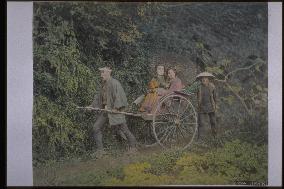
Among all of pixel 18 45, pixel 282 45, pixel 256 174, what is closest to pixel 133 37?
pixel 18 45

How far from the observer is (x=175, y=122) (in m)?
6.20

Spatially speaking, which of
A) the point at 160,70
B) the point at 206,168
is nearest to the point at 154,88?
the point at 160,70

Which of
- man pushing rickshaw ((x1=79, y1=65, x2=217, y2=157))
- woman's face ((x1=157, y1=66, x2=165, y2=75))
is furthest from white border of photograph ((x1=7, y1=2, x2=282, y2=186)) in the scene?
woman's face ((x1=157, y1=66, x2=165, y2=75))

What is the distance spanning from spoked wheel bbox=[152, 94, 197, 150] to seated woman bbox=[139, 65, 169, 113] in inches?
3.7

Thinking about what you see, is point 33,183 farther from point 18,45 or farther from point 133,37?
point 133,37

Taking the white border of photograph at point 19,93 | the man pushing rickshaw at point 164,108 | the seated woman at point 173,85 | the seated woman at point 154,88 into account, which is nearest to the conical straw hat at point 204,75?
the man pushing rickshaw at point 164,108

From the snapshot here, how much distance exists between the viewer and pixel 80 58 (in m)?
6.17

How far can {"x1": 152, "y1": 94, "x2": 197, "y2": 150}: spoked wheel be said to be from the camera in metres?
6.19

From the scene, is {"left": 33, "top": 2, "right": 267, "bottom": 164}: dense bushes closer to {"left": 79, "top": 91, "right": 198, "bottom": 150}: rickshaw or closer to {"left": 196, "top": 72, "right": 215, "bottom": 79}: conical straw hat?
{"left": 196, "top": 72, "right": 215, "bottom": 79}: conical straw hat

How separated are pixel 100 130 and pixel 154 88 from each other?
3.12 feet

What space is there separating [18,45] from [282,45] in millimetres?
3631

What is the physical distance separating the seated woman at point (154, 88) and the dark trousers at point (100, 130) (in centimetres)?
36

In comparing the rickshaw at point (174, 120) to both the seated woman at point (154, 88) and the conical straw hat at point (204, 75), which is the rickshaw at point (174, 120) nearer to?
the seated woman at point (154, 88)

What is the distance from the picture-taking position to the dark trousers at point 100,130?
616cm
